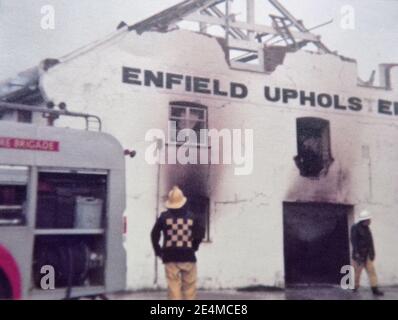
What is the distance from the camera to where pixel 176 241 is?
6.33 m

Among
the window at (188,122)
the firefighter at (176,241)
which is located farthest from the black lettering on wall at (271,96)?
the firefighter at (176,241)

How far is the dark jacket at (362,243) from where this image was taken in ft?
28.9

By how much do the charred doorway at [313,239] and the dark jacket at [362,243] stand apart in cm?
52

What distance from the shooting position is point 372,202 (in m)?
9.83

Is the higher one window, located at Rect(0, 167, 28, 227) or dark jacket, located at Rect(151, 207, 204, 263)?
window, located at Rect(0, 167, 28, 227)

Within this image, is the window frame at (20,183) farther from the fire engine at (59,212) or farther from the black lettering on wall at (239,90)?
the black lettering on wall at (239,90)

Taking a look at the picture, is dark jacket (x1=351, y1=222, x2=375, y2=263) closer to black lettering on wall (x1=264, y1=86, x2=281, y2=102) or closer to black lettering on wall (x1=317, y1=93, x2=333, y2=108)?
black lettering on wall (x1=317, y1=93, x2=333, y2=108)

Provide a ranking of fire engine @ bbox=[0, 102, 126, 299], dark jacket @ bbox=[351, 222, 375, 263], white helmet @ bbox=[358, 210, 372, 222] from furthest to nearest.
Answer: white helmet @ bbox=[358, 210, 372, 222] < dark jacket @ bbox=[351, 222, 375, 263] < fire engine @ bbox=[0, 102, 126, 299]

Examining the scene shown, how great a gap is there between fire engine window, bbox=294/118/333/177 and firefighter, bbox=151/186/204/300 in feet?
13.5

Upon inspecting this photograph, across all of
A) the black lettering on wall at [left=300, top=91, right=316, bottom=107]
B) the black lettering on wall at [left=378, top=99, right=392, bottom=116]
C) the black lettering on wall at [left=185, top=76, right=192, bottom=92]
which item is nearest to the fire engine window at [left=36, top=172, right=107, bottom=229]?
the black lettering on wall at [left=185, top=76, right=192, bottom=92]

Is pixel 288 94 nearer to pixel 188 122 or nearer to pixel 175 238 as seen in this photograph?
pixel 188 122

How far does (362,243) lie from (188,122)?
11.0ft

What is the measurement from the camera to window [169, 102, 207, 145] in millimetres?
8555
